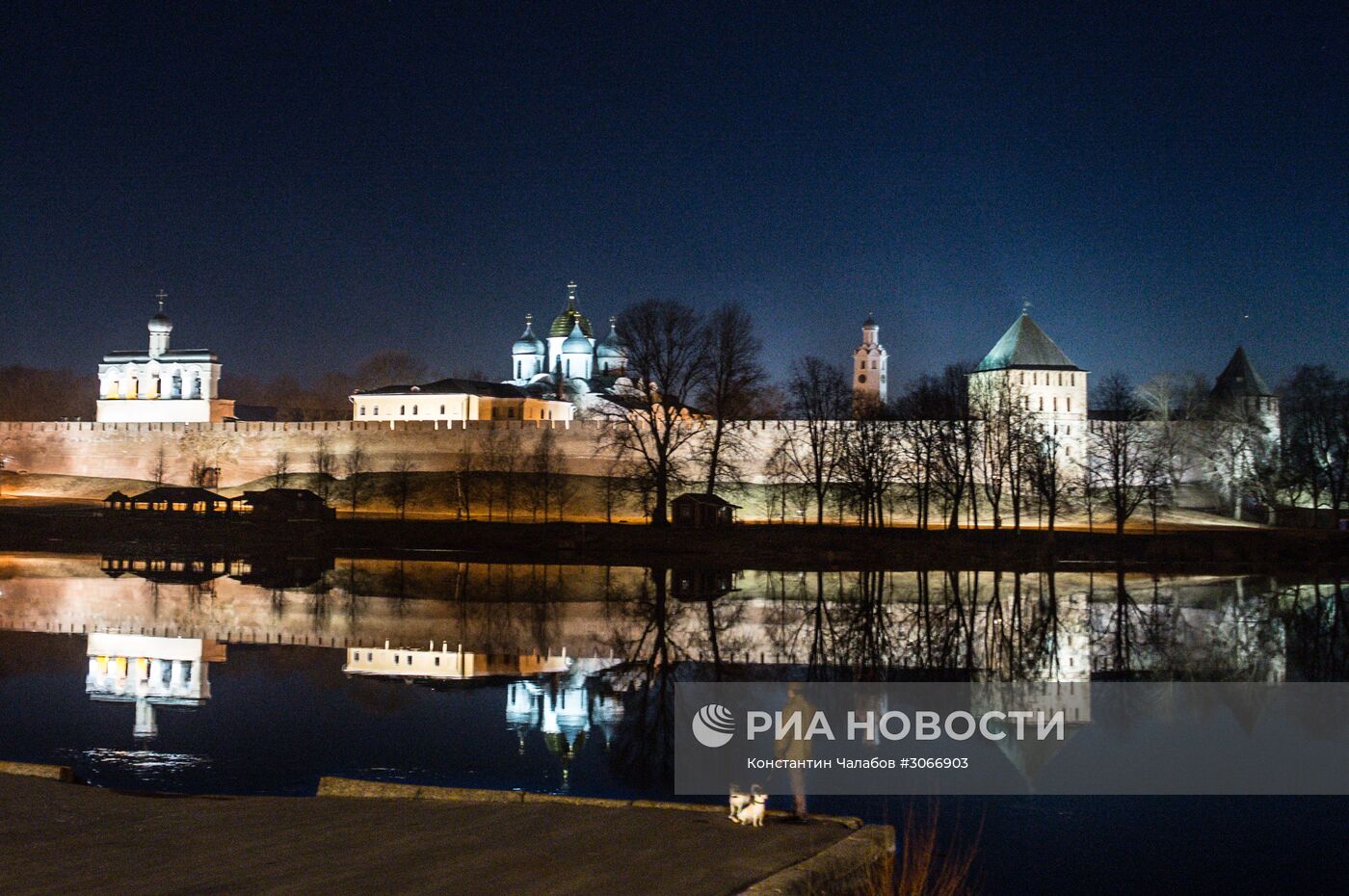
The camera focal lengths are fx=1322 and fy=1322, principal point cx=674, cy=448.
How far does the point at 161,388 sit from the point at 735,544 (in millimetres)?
50724

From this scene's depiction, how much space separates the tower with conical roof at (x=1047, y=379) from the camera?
6375cm

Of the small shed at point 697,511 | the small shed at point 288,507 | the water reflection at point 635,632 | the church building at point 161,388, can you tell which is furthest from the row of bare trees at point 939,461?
the church building at point 161,388

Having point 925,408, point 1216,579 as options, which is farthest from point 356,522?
point 1216,579

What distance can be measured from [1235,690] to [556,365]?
67.3 meters

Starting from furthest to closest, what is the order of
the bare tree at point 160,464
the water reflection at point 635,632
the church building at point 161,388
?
the church building at point 161,388 → the bare tree at point 160,464 → the water reflection at point 635,632

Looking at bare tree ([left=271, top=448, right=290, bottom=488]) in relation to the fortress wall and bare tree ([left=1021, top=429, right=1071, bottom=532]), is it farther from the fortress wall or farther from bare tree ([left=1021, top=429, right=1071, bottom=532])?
bare tree ([left=1021, top=429, right=1071, bottom=532])

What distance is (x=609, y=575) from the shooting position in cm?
2900

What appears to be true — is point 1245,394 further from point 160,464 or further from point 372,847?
point 372,847

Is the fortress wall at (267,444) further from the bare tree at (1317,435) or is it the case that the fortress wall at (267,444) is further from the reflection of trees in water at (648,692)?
the reflection of trees in water at (648,692)

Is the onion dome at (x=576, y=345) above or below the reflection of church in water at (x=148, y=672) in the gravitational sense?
above

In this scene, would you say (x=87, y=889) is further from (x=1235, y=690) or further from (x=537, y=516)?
(x=537, y=516)

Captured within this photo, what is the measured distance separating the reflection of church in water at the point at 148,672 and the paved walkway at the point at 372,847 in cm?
424

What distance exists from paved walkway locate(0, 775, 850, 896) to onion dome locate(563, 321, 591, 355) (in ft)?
232

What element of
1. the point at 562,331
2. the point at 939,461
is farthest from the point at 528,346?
the point at 939,461
